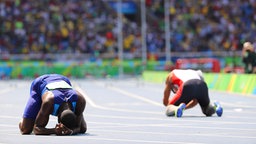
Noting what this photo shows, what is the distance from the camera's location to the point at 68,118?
532 inches

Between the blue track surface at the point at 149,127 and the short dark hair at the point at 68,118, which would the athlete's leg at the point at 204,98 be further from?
the short dark hair at the point at 68,118

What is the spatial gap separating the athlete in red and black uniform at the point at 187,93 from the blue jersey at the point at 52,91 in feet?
15.2

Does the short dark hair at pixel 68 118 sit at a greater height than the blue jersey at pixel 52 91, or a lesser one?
lesser

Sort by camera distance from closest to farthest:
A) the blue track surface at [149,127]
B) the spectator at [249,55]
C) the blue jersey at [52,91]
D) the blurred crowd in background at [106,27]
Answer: the blue track surface at [149,127] < the blue jersey at [52,91] < the spectator at [249,55] < the blurred crowd in background at [106,27]

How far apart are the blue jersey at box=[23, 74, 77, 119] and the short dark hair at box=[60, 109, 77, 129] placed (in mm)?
270

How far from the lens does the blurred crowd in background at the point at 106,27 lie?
59.4m

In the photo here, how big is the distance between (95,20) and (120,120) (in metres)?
44.8

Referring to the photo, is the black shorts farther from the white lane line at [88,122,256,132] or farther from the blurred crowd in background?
the blurred crowd in background

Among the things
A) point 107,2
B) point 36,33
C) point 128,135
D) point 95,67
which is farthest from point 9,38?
point 128,135

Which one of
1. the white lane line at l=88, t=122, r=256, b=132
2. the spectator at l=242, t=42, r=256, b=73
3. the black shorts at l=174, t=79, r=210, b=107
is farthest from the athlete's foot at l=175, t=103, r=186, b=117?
the spectator at l=242, t=42, r=256, b=73

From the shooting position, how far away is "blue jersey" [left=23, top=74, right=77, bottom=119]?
1383 centimetres

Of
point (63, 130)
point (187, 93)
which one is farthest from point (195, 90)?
point (63, 130)

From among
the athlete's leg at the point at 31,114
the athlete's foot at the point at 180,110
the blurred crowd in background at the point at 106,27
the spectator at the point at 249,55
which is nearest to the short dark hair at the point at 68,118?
the athlete's leg at the point at 31,114

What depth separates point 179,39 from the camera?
62.4 metres
